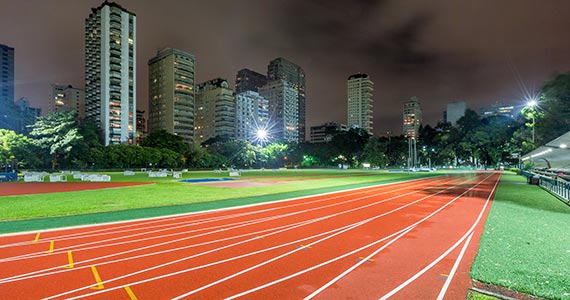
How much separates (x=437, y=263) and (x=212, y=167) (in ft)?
222

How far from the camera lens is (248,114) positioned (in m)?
153

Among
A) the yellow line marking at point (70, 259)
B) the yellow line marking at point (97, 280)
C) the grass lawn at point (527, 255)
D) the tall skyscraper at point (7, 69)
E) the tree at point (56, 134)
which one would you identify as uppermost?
the tall skyscraper at point (7, 69)

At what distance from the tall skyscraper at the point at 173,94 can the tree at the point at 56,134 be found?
7522cm

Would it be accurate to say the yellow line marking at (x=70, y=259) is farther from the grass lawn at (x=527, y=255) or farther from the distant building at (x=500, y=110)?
the distant building at (x=500, y=110)

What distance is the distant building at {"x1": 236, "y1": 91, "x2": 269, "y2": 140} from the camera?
14850cm

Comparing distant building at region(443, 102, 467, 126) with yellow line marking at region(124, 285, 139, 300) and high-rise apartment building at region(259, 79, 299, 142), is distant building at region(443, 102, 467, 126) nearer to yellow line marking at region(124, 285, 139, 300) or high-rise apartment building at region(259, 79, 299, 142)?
high-rise apartment building at region(259, 79, 299, 142)

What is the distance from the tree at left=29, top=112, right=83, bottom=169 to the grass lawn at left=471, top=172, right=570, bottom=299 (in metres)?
54.7

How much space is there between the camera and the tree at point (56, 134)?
152 feet

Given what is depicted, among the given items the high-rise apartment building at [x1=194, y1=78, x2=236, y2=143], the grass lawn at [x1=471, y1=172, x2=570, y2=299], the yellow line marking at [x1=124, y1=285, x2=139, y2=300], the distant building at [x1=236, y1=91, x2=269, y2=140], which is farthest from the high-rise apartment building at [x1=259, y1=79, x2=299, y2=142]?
the yellow line marking at [x1=124, y1=285, x2=139, y2=300]

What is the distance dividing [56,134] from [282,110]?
147 m

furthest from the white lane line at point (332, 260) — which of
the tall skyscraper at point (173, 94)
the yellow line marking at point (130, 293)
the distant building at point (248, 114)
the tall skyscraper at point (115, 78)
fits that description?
the distant building at point (248, 114)

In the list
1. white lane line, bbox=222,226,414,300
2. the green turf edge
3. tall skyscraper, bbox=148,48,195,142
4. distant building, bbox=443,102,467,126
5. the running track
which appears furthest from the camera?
distant building, bbox=443,102,467,126

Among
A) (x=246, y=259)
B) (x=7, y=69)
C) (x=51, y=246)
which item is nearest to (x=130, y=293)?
(x=246, y=259)

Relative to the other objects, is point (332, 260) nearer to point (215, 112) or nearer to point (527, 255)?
point (527, 255)
